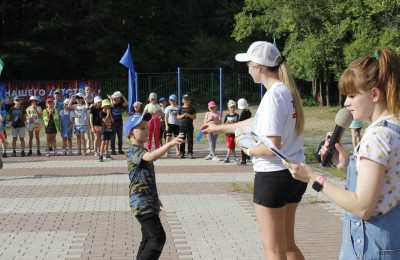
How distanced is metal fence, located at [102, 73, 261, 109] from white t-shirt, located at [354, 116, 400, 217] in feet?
107

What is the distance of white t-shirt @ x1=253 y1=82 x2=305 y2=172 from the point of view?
3734mm

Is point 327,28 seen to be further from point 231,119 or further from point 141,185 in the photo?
point 141,185

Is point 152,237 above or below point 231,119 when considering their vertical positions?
below

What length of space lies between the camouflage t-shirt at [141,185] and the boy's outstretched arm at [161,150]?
0.09 meters

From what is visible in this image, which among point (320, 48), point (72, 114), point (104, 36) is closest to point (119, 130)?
point (72, 114)

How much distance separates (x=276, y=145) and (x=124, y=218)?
436 centimetres

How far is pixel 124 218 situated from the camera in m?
7.59

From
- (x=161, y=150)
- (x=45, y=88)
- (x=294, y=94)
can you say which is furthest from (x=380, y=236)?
(x=45, y=88)

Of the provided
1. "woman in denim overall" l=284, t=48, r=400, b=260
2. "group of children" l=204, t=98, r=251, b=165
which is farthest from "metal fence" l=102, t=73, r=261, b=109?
"woman in denim overall" l=284, t=48, r=400, b=260

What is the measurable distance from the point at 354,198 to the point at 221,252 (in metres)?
3.64

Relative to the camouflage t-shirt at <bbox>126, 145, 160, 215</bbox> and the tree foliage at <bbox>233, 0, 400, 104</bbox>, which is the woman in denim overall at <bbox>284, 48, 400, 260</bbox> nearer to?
the camouflage t-shirt at <bbox>126, 145, 160, 215</bbox>

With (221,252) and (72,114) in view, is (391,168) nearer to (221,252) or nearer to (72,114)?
(221,252)

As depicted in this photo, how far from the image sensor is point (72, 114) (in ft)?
51.8

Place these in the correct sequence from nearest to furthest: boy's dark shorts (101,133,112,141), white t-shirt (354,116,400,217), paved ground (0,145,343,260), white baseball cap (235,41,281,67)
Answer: white t-shirt (354,116,400,217) < white baseball cap (235,41,281,67) < paved ground (0,145,343,260) < boy's dark shorts (101,133,112,141)
